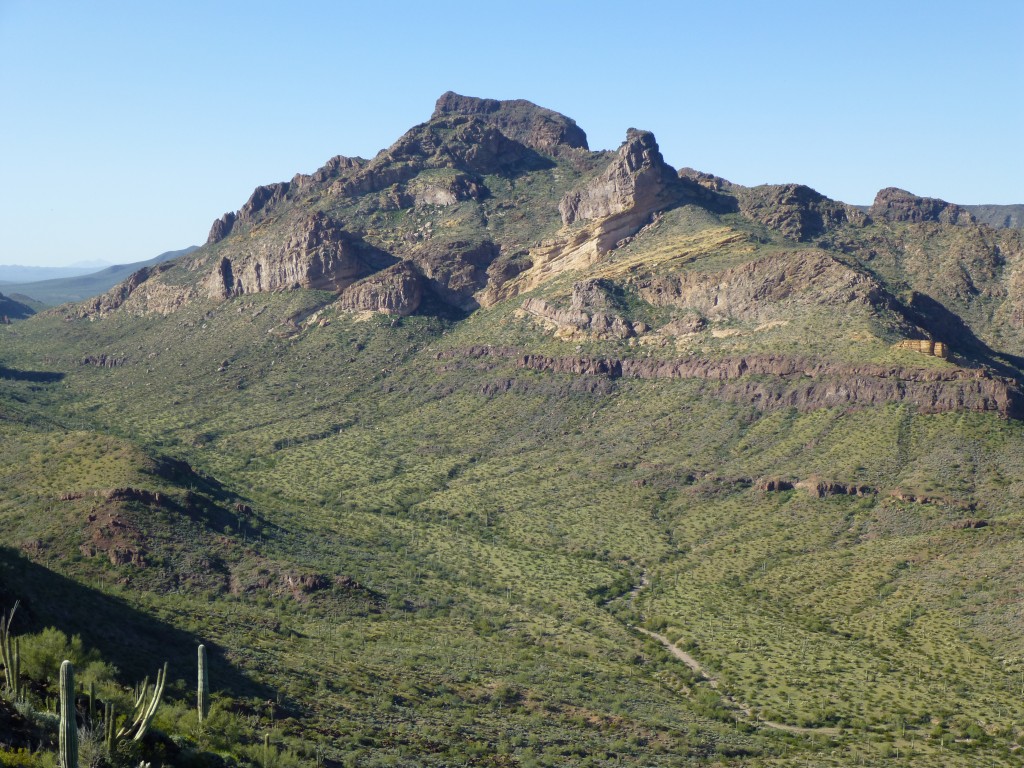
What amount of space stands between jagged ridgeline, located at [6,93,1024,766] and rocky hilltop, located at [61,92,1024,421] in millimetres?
646

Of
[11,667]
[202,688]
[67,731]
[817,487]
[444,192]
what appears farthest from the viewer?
[444,192]

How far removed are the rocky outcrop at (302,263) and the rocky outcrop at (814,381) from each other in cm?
4823

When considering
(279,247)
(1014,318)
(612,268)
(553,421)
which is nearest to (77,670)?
(553,421)

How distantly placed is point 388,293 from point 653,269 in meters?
46.7

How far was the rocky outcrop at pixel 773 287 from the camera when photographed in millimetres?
121750

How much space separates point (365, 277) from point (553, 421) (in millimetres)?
60468

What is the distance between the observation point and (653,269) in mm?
144875

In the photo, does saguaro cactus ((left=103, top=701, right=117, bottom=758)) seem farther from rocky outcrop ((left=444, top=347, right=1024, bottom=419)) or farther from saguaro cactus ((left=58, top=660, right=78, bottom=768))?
rocky outcrop ((left=444, top=347, right=1024, bottom=419))

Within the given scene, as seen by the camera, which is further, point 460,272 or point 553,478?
point 460,272

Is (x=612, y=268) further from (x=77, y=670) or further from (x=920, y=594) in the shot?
(x=77, y=670)

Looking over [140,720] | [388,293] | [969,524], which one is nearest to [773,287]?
[969,524]

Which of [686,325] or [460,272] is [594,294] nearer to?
[686,325]

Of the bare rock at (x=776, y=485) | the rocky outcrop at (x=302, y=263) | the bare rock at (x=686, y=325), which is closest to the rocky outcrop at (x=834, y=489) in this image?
the bare rock at (x=776, y=485)

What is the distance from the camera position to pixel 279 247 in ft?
578
